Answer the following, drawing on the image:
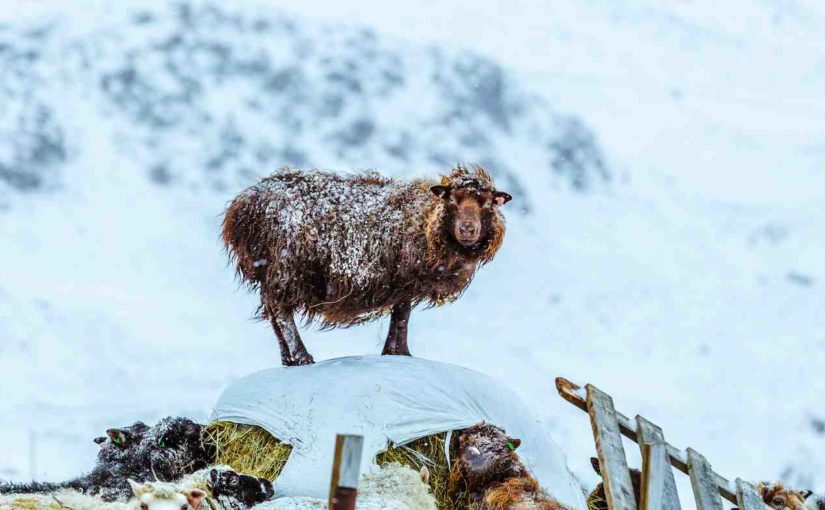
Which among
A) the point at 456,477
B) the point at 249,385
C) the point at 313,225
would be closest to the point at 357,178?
the point at 313,225

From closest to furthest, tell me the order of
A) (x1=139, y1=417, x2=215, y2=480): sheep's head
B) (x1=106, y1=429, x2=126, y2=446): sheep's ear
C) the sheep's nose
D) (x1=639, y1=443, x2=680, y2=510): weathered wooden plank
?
(x1=639, y1=443, x2=680, y2=510): weathered wooden plank → (x1=139, y1=417, x2=215, y2=480): sheep's head → (x1=106, y1=429, x2=126, y2=446): sheep's ear → the sheep's nose

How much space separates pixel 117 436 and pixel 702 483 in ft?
14.6

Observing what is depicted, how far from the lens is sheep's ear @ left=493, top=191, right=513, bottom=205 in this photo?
29.8 ft

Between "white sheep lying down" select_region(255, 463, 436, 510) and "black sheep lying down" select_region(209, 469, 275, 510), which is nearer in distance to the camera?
"white sheep lying down" select_region(255, 463, 436, 510)

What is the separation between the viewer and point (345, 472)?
15.1 ft

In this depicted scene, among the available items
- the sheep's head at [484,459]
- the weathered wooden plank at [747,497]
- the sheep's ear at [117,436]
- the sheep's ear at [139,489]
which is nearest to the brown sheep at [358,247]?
the sheep's head at [484,459]

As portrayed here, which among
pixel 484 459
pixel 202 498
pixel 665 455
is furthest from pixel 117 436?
pixel 665 455

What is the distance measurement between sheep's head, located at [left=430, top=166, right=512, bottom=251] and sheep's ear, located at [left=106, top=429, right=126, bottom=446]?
3.06 m

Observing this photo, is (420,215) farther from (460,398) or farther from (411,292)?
(460,398)

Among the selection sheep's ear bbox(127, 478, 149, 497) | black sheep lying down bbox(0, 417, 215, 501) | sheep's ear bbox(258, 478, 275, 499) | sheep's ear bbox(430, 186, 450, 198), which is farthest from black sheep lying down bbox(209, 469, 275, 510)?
sheep's ear bbox(430, 186, 450, 198)

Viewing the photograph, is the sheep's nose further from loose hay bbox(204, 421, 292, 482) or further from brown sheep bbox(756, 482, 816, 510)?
brown sheep bbox(756, 482, 816, 510)

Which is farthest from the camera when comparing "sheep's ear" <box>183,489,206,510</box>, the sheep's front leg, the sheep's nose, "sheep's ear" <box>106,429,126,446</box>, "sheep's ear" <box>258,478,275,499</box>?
the sheep's front leg

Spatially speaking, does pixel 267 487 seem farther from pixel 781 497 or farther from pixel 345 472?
pixel 781 497

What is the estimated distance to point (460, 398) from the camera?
8.74m
